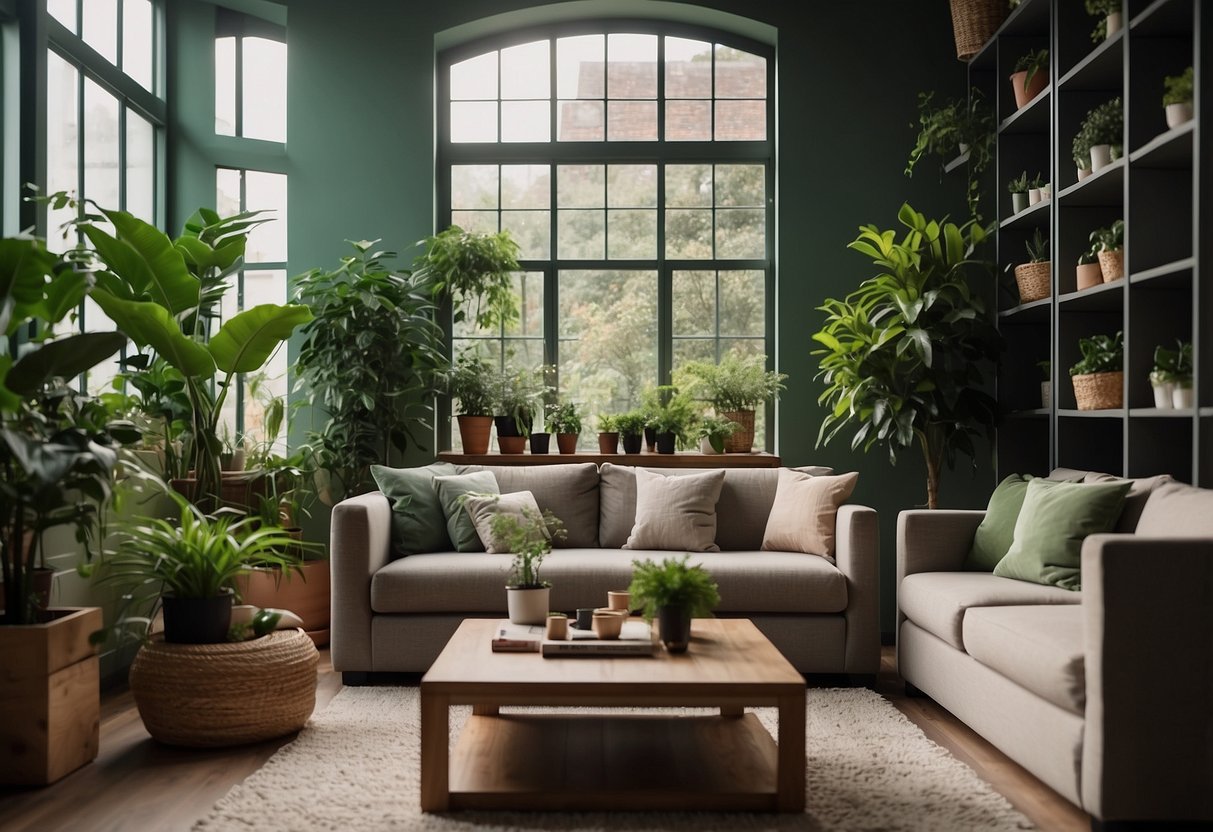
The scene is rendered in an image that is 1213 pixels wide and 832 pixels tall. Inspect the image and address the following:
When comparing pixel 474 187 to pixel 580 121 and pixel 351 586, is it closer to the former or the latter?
pixel 580 121

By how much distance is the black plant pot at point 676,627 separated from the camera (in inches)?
119

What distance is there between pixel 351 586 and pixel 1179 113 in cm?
355

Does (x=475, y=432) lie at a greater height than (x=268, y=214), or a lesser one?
lesser

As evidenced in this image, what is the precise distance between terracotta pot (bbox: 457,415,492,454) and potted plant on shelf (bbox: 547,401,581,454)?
338mm

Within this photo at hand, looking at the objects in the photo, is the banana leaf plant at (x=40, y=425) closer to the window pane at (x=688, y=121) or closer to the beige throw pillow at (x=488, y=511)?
the beige throw pillow at (x=488, y=511)

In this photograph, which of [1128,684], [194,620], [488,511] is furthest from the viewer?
[488,511]

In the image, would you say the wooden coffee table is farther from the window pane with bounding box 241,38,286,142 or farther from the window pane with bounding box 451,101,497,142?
the window pane with bounding box 241,38,286,142

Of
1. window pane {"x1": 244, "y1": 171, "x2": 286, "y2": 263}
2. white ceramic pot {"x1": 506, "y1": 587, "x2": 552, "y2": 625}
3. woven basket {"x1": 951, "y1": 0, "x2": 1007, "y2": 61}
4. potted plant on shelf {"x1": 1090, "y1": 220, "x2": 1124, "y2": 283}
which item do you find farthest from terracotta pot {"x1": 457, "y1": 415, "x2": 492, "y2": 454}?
woven basket {"x1": 951, "y1": 0, "x2": 1007, "y2": 61}

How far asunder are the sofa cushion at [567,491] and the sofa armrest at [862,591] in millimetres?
1140

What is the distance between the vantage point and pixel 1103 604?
252cm

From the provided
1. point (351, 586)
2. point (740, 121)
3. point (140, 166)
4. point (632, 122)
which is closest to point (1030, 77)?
point (740, 121)

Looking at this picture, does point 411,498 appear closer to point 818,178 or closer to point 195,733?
point 195,733

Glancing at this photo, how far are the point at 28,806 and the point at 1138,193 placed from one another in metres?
4.17

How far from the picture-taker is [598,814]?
2.71 metres
